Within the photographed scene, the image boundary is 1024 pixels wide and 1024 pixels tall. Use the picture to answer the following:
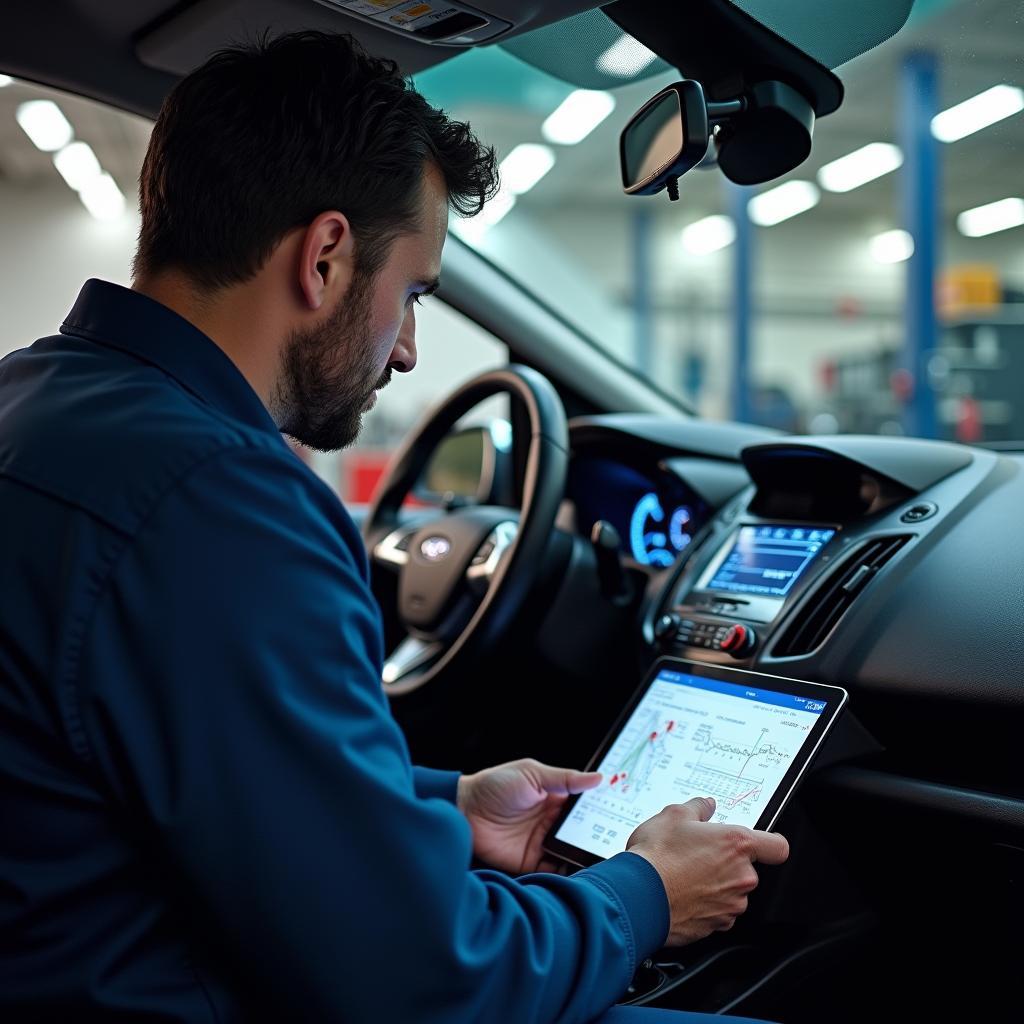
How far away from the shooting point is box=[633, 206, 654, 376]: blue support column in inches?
606

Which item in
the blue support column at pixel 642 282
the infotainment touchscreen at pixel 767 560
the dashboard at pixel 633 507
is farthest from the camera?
the blue support column at pixel 642 282

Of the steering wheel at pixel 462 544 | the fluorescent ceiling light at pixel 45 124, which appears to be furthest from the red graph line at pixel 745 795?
the fluorescent ceiling light at pixel 45 124

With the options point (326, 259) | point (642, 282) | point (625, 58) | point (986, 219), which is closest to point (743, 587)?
point (625, 58)

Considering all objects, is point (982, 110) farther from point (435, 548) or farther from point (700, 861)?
point (700, 861)

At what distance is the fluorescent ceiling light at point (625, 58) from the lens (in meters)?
1.37

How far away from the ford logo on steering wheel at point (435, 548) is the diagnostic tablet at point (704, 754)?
1.75 feet

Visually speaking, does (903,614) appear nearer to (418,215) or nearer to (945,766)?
(945,766)

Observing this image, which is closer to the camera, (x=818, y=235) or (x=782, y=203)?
(x=782, y=203)

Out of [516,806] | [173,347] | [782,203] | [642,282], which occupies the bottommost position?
[516,806]

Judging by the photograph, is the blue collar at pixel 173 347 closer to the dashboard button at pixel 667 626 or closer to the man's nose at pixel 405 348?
the man's nose at pixel 405 348

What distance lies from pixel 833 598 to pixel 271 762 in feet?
2.87

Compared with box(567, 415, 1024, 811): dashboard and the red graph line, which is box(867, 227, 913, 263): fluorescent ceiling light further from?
the red graph line

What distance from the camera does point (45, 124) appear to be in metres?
1.96

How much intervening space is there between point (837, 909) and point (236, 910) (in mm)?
809
